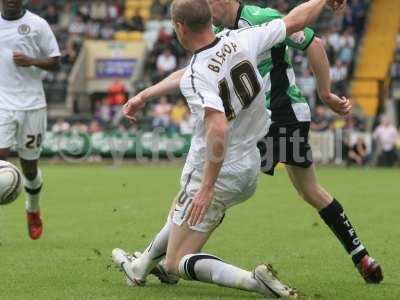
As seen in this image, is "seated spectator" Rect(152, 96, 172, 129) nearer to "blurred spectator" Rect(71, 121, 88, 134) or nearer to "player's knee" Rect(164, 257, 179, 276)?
"blurred spectator" Rect(71, 121, 88, 134)

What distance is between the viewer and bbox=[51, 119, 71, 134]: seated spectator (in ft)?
91.8

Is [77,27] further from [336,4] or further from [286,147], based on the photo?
[336,4]

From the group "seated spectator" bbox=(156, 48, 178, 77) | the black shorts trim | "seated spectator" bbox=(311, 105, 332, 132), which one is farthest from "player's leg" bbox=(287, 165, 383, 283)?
"seated spectator" bbox=(156, 48, 178, 77)

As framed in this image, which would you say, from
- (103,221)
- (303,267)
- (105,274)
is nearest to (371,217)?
(103,221)

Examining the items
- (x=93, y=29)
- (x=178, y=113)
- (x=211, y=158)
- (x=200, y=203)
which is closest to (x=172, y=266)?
(x=200, y=203)

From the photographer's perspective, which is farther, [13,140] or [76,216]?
[76,216]

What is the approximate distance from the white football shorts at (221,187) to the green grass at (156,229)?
53 cm

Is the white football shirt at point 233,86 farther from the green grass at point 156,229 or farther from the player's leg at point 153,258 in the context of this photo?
the green grass at point 156,229

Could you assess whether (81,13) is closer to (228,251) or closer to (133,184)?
(133,184)

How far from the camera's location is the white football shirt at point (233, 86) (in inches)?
236

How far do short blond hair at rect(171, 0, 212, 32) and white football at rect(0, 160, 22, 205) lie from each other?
234 centimetres

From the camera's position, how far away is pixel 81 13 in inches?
1387

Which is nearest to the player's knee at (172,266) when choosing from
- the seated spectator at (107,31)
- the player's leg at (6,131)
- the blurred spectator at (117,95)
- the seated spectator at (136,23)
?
the player's leg at (6,131)

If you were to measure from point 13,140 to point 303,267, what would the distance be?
3.46 m
